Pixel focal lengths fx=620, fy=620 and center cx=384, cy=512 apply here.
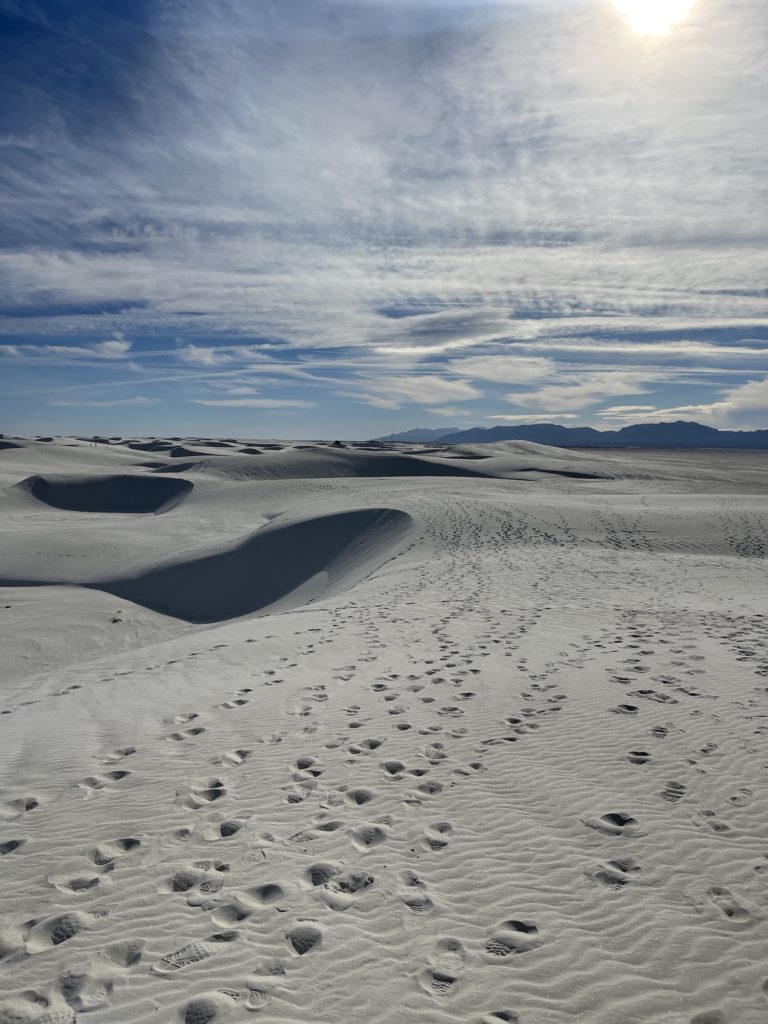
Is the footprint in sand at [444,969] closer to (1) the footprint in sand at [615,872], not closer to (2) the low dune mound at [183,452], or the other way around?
(1) the footprint in sand at [615,872]

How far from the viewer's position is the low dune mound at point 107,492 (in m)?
47.4

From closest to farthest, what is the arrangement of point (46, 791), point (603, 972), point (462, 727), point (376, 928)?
point (603, 972) → point (376, 928) → point (46, 791) → point (462, 727)

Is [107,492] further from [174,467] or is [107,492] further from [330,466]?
[330,466]

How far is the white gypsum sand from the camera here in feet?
11.5

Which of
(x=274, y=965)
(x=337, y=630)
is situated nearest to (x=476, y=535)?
(x=337, y=630)

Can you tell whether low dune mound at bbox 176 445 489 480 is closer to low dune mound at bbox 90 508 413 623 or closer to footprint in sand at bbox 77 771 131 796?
low dune mound at bbox 90 508 413 623

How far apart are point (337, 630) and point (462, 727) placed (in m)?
5.45

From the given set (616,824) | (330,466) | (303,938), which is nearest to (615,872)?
(616,824)

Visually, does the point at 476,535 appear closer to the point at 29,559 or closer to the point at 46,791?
the point at 29,559

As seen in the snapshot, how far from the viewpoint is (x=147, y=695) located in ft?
28.7

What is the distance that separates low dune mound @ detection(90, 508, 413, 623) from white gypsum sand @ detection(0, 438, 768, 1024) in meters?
6.04

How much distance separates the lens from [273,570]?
23.4 meters

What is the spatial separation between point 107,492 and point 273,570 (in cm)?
3431

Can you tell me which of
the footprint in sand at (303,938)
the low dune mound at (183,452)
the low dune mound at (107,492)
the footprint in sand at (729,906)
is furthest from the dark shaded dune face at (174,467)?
the footprint in sand at (729,906)
